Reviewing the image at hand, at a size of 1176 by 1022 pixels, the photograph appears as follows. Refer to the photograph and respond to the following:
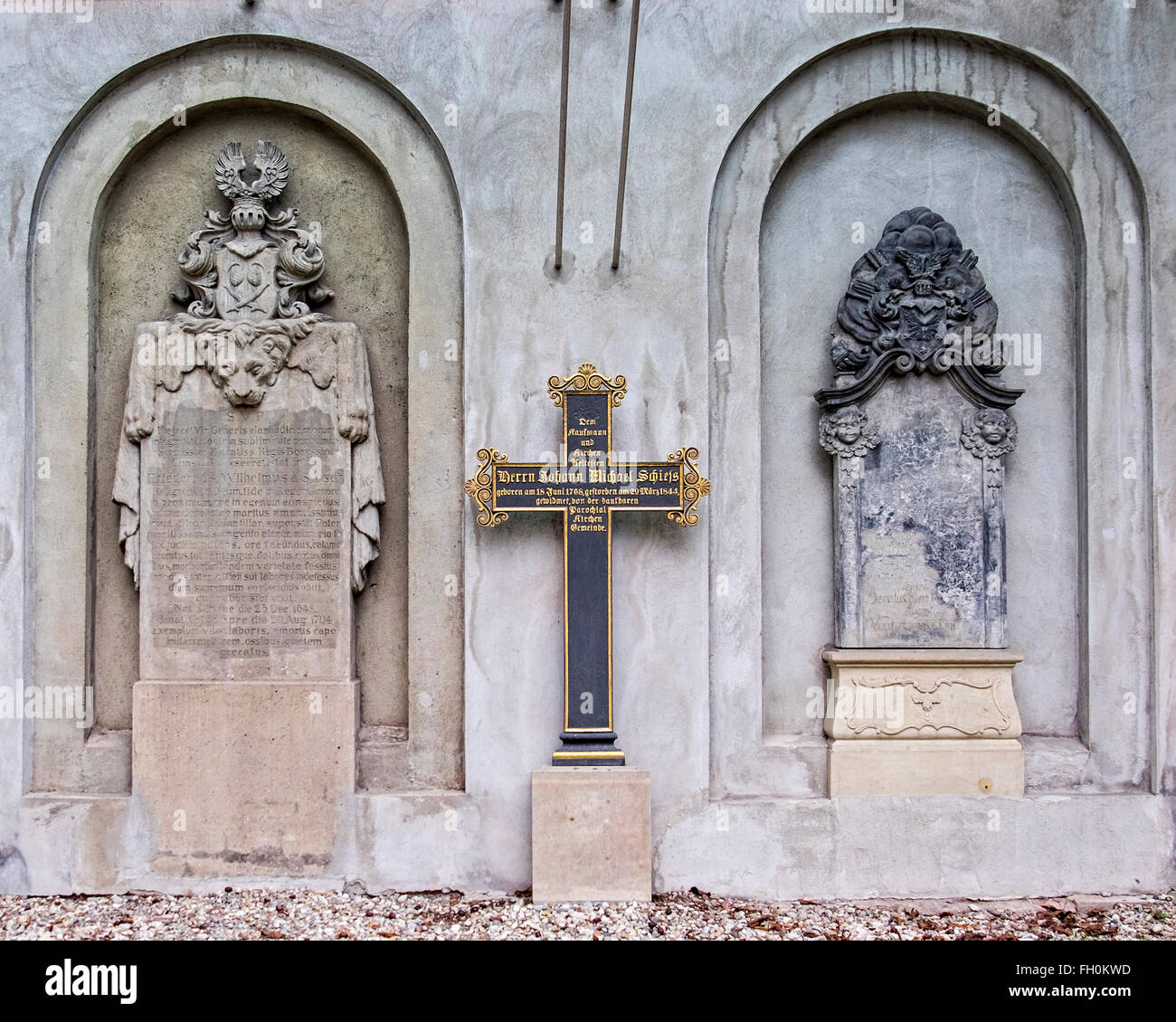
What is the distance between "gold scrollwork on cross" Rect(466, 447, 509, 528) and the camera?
629 centimetres

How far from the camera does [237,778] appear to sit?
21.0ft

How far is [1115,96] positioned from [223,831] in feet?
24.0

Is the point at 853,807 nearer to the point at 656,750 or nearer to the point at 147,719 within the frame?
the point at 656,750

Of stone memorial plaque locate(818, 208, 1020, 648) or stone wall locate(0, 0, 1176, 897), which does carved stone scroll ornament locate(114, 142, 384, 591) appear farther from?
stone memorial plaque locate(818, 208, 1020, 648)

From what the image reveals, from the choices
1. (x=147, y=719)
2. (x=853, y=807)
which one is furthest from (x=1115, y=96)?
(x=147, y=719)

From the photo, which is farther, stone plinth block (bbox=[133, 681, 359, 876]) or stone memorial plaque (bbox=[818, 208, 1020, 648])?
stone memorial plaque (bbox=[818, 208, 1020, 648])

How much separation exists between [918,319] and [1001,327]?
747mm

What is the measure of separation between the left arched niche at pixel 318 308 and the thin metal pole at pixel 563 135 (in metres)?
1.14

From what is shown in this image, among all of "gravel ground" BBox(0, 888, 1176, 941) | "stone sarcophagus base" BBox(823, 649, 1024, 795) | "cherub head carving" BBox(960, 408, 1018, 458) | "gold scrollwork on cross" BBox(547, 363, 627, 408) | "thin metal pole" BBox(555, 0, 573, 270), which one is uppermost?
"thin metal pole" BBox(555, 0, 573, 270)

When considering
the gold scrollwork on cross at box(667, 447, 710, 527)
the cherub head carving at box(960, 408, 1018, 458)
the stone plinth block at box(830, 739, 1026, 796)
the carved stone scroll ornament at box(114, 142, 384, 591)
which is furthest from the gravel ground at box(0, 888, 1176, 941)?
the cherub head carving at box(960, 408, 1018, 458)

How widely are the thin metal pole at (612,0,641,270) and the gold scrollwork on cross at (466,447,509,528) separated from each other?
1.45m

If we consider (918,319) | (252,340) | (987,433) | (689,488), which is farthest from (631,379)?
(252,340)

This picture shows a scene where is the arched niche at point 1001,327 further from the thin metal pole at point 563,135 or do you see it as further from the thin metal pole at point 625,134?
the thin metal pole at point 563,135

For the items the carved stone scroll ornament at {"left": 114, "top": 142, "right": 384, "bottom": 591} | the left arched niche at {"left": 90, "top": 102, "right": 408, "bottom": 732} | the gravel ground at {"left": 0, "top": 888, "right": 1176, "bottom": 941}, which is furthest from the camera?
the left arched niche at {"left": 90, "top": 102, "right": 408, "bottom": 732}
